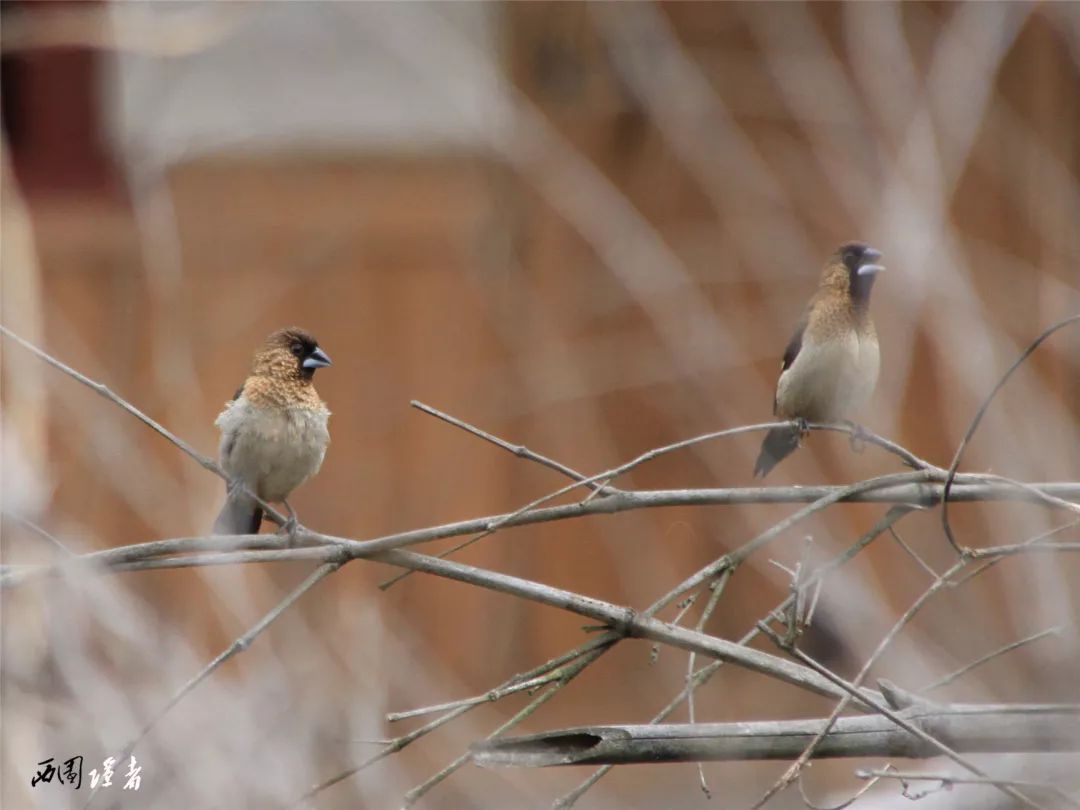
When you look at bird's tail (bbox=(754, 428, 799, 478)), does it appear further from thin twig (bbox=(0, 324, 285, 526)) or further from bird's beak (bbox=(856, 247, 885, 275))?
thin twig (bbox=(0, 324, 285, 526))

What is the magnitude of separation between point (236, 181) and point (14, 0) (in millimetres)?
1471

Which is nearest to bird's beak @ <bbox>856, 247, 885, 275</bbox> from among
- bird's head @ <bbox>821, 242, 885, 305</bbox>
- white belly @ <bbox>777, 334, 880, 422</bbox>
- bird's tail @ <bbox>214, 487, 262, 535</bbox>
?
bird's head @ <bbox>821, 242, 885, 305</bbox>

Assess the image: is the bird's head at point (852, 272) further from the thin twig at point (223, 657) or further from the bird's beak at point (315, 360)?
the thin twig at point (223, 657)

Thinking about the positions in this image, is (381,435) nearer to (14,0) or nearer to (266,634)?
(266,634)

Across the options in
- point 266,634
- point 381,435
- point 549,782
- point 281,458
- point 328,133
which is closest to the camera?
point 281,458

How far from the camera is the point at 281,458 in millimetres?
4371

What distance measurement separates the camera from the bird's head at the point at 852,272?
15.6ft

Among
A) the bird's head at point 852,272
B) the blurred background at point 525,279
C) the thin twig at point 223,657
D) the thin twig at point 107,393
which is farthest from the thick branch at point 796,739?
the blurred background at point 525,279

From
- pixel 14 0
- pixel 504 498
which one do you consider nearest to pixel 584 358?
pixel 504 498

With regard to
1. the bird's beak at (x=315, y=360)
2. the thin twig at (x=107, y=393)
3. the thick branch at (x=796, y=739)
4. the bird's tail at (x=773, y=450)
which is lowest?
the thick branch at (x=796, y=739)

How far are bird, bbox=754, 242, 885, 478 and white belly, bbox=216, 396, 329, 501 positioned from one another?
55.2 inches

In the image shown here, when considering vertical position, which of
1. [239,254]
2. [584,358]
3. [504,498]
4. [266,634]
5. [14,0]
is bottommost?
[266,634]

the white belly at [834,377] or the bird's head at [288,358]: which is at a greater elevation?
the bird's head at [288,358]

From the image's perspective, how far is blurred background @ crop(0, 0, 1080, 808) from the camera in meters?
5.82
